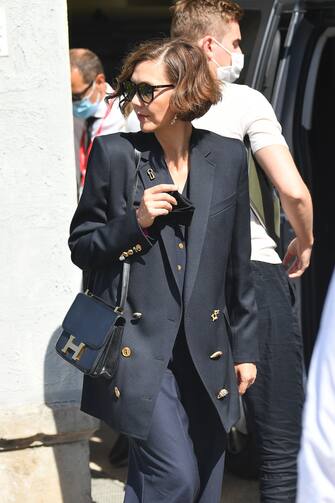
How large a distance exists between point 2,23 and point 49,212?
25.9 inches

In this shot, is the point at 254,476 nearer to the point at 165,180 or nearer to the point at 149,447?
the point at 149,447

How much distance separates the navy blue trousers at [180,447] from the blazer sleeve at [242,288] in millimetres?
206

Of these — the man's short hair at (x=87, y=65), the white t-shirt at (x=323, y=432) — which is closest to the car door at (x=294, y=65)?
the man's short hair at (x=87, y=65)

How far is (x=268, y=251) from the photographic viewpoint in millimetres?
3457

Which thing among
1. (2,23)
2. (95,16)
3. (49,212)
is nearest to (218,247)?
(49,212)

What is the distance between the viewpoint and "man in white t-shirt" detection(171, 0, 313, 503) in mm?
3361

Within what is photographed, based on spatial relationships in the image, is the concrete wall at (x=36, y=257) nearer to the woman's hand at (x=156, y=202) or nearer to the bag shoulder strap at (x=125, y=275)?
the bag shoulder strap at (x=125, y=275)

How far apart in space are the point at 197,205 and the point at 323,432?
4.71ft

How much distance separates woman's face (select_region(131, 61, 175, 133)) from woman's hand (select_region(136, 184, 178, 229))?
242 mm

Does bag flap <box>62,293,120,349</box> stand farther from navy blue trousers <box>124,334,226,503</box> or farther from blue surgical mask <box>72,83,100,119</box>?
blue surgical mask <box>72,83,100,119</box>

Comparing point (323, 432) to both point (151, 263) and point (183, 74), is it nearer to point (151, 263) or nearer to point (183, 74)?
point (151, 263)

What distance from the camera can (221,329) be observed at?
10.3 ft

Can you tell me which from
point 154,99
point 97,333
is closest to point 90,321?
point 97,333

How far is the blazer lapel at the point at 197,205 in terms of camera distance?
301cm
